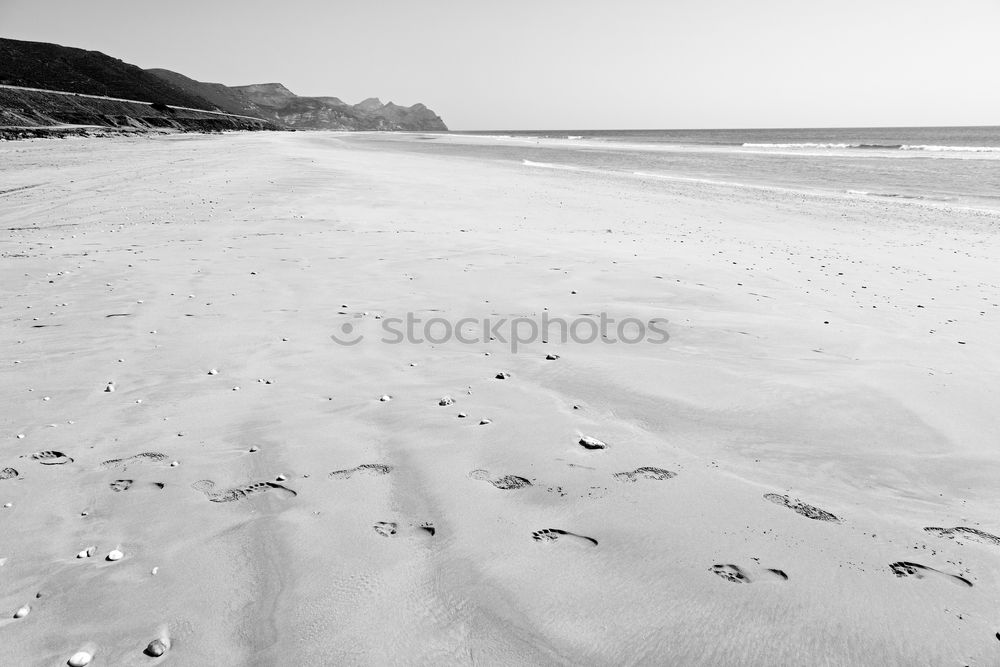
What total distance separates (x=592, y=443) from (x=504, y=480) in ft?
1.82

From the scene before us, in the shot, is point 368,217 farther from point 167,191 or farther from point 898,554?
point 898,554

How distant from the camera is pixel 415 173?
57.6ft

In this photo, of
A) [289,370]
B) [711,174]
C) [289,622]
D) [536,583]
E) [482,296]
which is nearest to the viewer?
[289,622]

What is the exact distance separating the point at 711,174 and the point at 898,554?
2315 cm

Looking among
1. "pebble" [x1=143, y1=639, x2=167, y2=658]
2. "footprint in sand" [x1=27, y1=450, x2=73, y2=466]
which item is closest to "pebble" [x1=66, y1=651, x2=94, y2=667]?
"pebble" [x1=143, y1=639, x2=167, y2=658]

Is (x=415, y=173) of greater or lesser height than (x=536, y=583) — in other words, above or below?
above

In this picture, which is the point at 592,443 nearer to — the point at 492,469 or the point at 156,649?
the point at 492,469

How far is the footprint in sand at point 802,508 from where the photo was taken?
2.29 meters

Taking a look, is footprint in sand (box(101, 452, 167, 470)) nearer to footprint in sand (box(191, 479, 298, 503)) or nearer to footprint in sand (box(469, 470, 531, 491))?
footprint in sand (box(191, 479, 298, 503))

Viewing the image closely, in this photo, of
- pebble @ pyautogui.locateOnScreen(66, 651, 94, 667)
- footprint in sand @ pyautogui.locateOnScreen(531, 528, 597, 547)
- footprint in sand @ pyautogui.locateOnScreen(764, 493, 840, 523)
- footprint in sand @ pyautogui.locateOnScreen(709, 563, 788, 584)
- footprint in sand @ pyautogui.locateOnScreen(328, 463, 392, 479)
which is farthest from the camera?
footprint in sand @ pyautogui.locateOnScreen(328, 463, 392, 479)

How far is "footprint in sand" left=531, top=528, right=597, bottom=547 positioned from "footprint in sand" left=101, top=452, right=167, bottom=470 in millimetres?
1799

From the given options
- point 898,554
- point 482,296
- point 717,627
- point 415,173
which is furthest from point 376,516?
point 415,173

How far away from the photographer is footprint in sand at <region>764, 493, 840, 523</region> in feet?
7.52

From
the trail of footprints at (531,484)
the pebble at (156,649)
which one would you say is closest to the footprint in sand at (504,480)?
the trail of footprints at (531,484)
